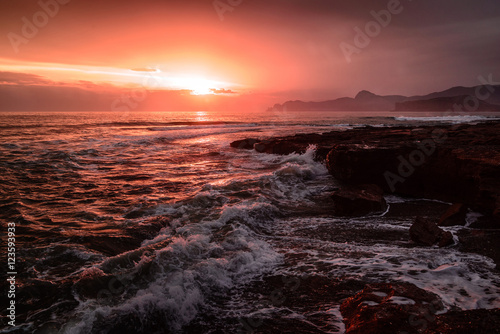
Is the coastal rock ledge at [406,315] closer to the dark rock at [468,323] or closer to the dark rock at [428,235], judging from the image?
the dark rock at [468,323]

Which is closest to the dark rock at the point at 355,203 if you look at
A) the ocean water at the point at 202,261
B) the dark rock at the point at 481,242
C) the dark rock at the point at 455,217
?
the ocean water at the point at 202,261

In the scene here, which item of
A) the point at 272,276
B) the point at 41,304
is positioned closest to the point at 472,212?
the point at 272,276

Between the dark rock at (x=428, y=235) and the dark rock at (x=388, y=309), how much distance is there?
7.87ft

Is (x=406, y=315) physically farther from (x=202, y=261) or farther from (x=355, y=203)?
(x=355, y=203)

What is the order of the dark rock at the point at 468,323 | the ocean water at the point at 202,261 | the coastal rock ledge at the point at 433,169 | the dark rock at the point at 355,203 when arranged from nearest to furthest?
the dark rock at the point at 468,323
the ocean water at the point at 202,261
the coastal rock ledge at the point at 433,169
the dark rock at the point at 355,203

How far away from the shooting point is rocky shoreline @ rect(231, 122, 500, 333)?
289cm

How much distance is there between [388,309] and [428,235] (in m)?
3.57

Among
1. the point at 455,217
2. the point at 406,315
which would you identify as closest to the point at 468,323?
the point at 406,315

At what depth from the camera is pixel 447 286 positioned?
4125mm

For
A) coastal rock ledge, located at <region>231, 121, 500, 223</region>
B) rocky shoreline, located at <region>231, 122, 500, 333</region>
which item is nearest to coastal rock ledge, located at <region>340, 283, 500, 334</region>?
rocky shoreline, located at <region>231, 122, 500, 333</region>

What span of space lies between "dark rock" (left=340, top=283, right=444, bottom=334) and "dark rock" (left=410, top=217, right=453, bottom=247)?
7.87 feet

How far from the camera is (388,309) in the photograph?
3049 mm

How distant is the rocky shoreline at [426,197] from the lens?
2.89 m

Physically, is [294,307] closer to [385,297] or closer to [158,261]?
[385,297]
